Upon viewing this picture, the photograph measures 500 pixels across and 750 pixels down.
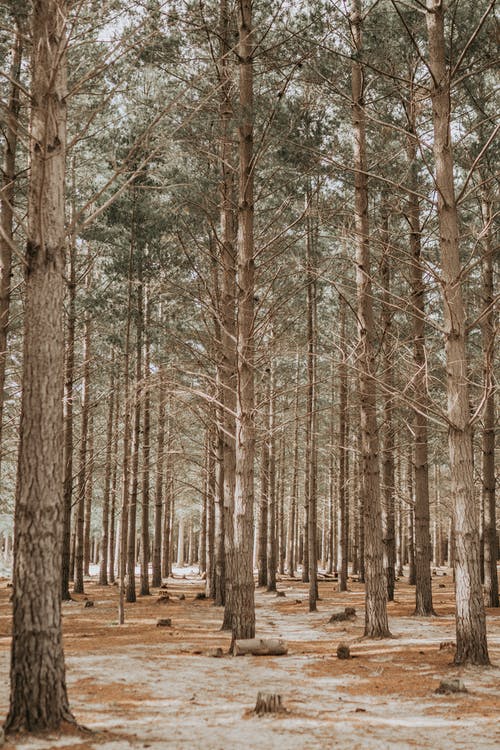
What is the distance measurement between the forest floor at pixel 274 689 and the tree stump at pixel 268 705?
2.9 inches

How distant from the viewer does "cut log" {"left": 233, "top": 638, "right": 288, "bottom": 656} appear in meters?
9.47

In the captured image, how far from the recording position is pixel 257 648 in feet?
31.3

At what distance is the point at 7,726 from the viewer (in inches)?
187

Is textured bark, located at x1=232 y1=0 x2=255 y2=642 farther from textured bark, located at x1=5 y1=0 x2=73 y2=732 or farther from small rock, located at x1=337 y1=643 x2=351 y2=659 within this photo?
textured bark, located at x1=5 y1=0 x2=73 y2=732

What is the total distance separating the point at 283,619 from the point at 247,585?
5.52 m

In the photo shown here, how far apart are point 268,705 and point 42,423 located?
10.6 feet

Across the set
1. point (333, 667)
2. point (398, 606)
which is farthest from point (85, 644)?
point (398, 606)

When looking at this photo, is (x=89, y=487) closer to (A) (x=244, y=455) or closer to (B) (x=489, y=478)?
(B) (x=489, y=478)

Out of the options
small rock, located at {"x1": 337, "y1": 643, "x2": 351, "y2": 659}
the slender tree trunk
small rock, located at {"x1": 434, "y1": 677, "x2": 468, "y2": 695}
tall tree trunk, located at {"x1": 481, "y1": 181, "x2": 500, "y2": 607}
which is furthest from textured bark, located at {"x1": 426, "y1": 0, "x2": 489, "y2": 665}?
the slender tree trunk

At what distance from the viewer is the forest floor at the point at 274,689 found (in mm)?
5098

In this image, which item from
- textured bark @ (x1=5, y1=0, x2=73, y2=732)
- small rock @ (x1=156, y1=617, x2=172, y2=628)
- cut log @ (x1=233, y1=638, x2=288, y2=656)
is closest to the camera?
textured bark @ (x1=5, y1=0, x2=73, y2=732)

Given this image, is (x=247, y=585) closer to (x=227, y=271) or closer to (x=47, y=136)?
(x=227, y=271)

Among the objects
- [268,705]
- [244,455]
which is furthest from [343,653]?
[268,705]

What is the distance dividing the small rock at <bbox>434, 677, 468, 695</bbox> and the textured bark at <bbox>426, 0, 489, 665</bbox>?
1.11 m
